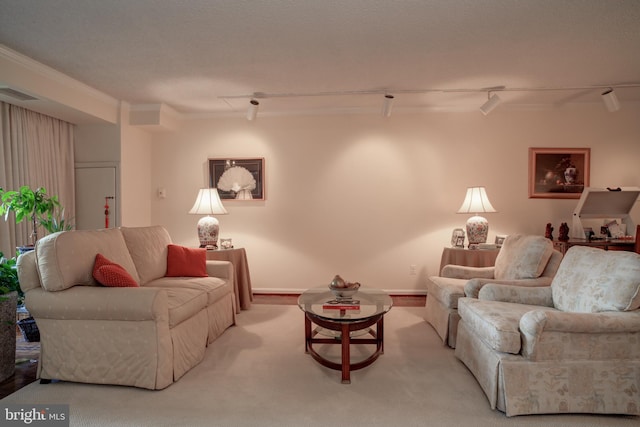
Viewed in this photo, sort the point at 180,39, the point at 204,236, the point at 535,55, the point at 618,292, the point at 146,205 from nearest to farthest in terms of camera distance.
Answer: the point at 618,292, the point at 180,39, the point at 535,55, the point at 204,236, the point at 146,205

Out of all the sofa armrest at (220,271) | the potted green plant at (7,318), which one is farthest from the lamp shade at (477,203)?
the potted green plant at (7,318)

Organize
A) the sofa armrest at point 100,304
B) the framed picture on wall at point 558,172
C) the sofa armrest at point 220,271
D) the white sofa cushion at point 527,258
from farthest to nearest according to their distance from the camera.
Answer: the framed picture on wall at point 558,172 < the sofa armrest at point 220,271 < the white sofa cushion at point 527,258 < the sofa armrest at point 100,304

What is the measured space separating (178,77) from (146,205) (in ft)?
6.71

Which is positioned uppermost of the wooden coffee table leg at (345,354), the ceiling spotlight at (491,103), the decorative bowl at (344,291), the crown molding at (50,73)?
the crown molding at (50,73)

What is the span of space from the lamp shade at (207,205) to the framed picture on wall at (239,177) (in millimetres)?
626

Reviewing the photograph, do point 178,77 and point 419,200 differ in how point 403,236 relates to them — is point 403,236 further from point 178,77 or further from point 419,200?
point 178,77

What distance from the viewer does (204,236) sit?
4.07 m

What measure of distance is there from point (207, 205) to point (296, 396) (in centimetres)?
257

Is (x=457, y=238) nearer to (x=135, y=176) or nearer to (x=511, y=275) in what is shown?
(x=511, y=275)

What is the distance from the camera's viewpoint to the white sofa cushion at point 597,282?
1.95 m

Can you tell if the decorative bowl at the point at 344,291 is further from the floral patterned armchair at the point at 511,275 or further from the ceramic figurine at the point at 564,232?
the ceramic figurine at the point at 564,232

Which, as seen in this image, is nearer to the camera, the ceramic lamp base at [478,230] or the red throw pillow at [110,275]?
the red throw pillow at [110,275]

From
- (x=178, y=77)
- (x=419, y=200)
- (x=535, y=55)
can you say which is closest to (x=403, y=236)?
(x=419, y=200)

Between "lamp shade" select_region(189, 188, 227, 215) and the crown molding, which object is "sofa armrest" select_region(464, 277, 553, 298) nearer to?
"lamp shade" select_region(189, 188, 227, 215)
